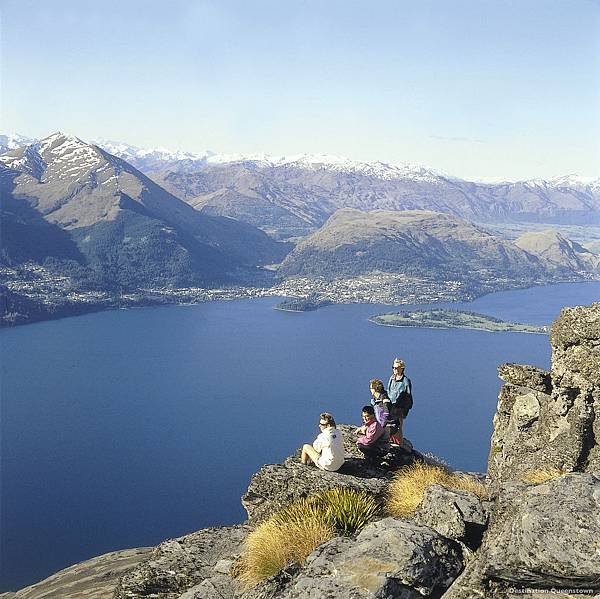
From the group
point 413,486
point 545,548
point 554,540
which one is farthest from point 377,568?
point 413,486

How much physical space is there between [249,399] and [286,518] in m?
132

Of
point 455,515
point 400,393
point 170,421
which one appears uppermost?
point 400,393

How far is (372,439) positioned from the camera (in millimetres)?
14781

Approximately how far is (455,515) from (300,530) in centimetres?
242

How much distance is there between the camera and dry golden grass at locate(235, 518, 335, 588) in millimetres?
9180

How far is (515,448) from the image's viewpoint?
52.6ft

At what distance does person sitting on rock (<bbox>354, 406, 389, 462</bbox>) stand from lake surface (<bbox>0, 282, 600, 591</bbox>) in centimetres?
6580

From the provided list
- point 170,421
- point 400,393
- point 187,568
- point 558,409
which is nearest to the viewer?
point 187,568

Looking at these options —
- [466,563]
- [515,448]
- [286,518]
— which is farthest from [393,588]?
[515,448]

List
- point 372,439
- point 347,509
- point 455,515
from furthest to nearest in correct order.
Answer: point 372,439 → point 347,509 → point 455,515

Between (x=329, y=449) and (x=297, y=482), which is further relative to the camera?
(x=329, y=449)

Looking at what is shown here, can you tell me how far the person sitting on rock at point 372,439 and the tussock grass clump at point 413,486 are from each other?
945 millimetres

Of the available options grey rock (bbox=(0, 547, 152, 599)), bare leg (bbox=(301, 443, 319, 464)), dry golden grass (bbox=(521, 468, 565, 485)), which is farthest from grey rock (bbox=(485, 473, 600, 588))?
grey rock (bbox=(0, 547, 152, 599))

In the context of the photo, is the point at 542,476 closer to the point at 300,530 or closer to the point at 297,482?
the point at 297,482
